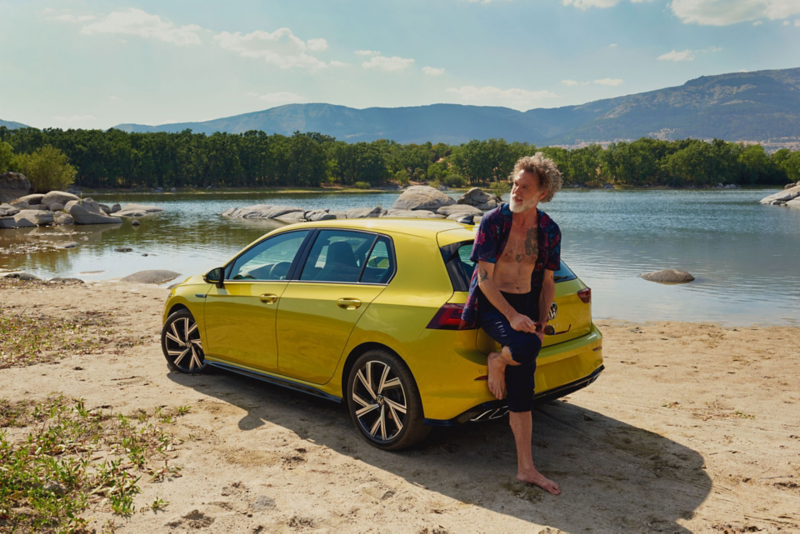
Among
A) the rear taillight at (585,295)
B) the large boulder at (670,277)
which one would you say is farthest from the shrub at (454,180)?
the rear taillight at (585,295)

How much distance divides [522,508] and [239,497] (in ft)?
5.93

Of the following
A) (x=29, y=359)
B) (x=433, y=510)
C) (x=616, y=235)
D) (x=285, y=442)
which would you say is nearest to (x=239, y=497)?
(x=285, y=442)

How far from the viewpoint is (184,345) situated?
6.54 meters

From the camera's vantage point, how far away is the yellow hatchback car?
13.1ft

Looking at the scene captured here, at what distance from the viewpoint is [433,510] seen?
3.63 meters

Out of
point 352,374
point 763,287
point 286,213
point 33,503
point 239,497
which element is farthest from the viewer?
point 286,213

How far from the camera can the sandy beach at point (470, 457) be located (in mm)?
3514

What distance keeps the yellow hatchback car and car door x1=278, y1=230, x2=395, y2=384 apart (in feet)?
0.03

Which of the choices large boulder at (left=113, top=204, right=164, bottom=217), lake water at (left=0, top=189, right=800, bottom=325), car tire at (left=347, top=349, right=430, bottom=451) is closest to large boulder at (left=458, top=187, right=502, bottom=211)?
lake water at (left=0, top=189, right=800, bottom=325)

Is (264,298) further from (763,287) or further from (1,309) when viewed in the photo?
(763,287)

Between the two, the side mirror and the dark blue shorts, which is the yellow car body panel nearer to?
the dark blue shorts

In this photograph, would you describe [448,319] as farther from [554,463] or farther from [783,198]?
[783,198]

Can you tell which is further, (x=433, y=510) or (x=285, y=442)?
(x=285, y=442)

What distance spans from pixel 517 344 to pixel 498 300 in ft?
0.99
